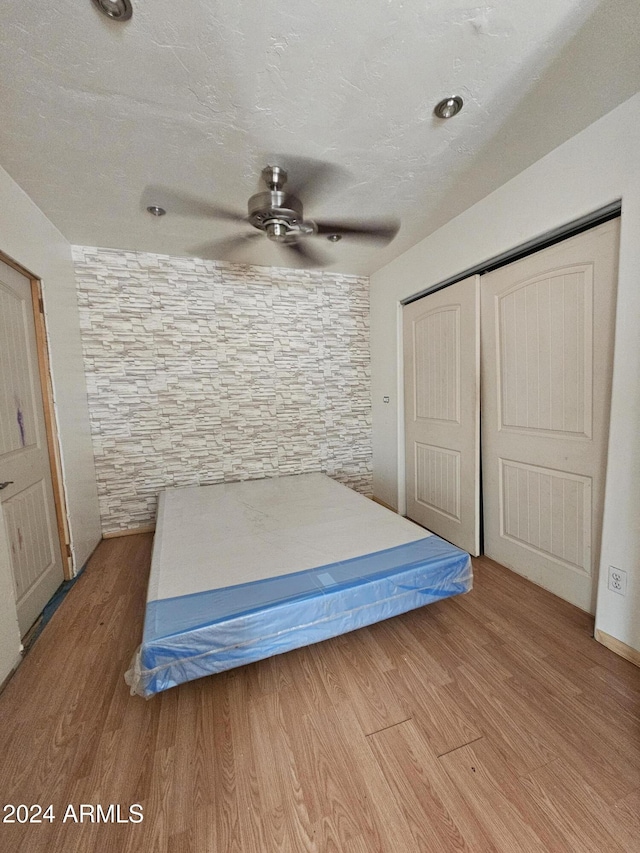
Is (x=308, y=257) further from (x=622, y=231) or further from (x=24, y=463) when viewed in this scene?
(x=24, y=463)

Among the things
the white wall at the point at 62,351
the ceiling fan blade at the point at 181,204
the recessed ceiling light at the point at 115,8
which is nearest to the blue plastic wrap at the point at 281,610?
the white wall at the point at 62,351

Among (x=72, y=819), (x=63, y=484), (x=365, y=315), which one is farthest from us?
(x=365, y=315)

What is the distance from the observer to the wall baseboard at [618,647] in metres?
1.47

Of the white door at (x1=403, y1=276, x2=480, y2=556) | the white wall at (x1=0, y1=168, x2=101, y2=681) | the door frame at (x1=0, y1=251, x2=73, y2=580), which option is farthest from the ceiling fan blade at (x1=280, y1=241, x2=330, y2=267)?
the door frame at (x1=0, y1=251, x2=73, y2=580)

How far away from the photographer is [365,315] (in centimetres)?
362

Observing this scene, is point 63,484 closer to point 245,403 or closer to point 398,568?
point 245,403

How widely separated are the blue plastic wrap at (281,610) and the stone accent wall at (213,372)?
189 centimetres

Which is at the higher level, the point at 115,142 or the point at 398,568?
the point at 115,142

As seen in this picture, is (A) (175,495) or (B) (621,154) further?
(A) (175,495)

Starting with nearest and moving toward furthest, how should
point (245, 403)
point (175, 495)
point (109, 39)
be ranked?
point (109, 39)
point (175, 495)
point (245, 403)

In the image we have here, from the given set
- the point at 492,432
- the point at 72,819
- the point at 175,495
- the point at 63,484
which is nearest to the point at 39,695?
the point at 72,819

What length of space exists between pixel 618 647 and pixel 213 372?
3.31 meters

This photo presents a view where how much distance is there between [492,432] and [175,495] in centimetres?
258

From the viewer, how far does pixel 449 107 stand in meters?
1.40
